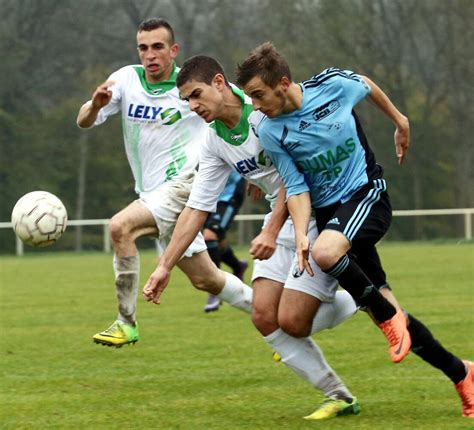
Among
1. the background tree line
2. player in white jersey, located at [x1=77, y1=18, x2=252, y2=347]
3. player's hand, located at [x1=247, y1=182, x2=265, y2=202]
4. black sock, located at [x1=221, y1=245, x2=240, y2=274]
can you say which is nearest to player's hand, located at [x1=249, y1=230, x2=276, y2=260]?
player's hand, located at [x1=247, y1=182, x2=265, y2=202]

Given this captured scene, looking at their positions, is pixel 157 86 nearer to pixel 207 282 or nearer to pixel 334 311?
pixel 207 282

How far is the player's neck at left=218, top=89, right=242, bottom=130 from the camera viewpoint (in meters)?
5.57

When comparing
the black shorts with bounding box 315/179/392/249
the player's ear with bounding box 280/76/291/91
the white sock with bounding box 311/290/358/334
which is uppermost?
the player's ear with bounding box 280/76/291/91

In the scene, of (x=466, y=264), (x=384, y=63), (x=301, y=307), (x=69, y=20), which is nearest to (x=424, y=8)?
(x=384, y=63)

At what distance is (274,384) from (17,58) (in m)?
30.0

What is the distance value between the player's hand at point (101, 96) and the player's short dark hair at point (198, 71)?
1.37 m

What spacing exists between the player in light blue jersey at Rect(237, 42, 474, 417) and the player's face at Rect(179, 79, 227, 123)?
0.28 metres

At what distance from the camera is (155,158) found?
7.64 metres

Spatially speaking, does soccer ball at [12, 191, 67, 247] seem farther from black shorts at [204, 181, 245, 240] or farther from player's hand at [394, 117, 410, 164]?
black shorts at [204, 181, 245, 240]

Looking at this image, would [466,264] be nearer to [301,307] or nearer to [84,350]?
[84,350]

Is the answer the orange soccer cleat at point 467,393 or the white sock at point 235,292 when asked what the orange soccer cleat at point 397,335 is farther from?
the white sock at point 235,292

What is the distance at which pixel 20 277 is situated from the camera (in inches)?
695

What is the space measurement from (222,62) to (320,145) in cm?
3077

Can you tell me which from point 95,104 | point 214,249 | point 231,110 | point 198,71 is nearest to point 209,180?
point 231,110
